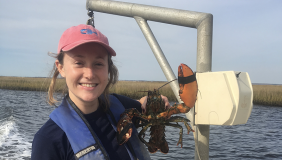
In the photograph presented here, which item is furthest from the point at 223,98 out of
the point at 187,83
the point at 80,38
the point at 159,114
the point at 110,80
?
the point at 80,38

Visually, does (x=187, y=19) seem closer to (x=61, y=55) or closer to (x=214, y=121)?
(x=214, y=121)

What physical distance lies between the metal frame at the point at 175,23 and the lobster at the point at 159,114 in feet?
1.19

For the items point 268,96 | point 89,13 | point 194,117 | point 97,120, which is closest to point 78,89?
point 97,120

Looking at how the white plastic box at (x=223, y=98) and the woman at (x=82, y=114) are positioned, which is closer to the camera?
the woman at (x=82, y=114)

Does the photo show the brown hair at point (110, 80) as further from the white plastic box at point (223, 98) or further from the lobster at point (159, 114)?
the white plastic box at point (223, 98)

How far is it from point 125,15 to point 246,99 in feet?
7.25

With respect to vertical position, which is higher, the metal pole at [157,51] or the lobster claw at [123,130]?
the metal pole at [157,51]

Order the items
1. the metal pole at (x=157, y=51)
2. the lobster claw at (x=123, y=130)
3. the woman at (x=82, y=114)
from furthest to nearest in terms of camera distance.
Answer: the metal pole at (x=157, y=51)
the lobster claw at (x=123, y=130)
the woman at (x=82, y=114)

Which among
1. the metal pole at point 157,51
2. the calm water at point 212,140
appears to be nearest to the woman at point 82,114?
the metal pole at point 157,51

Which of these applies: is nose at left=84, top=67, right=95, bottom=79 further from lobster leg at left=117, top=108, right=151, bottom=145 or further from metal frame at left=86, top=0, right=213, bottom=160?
metal frame at left=86, top=0, right=213, bottom=160

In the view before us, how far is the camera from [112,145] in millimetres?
1964

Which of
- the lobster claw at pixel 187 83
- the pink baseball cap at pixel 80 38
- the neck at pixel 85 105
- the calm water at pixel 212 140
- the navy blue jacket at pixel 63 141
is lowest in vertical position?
the calm water at pixel 212 140

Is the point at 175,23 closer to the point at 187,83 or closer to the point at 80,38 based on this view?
the point at 187,83

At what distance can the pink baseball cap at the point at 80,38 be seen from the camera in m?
1.79
